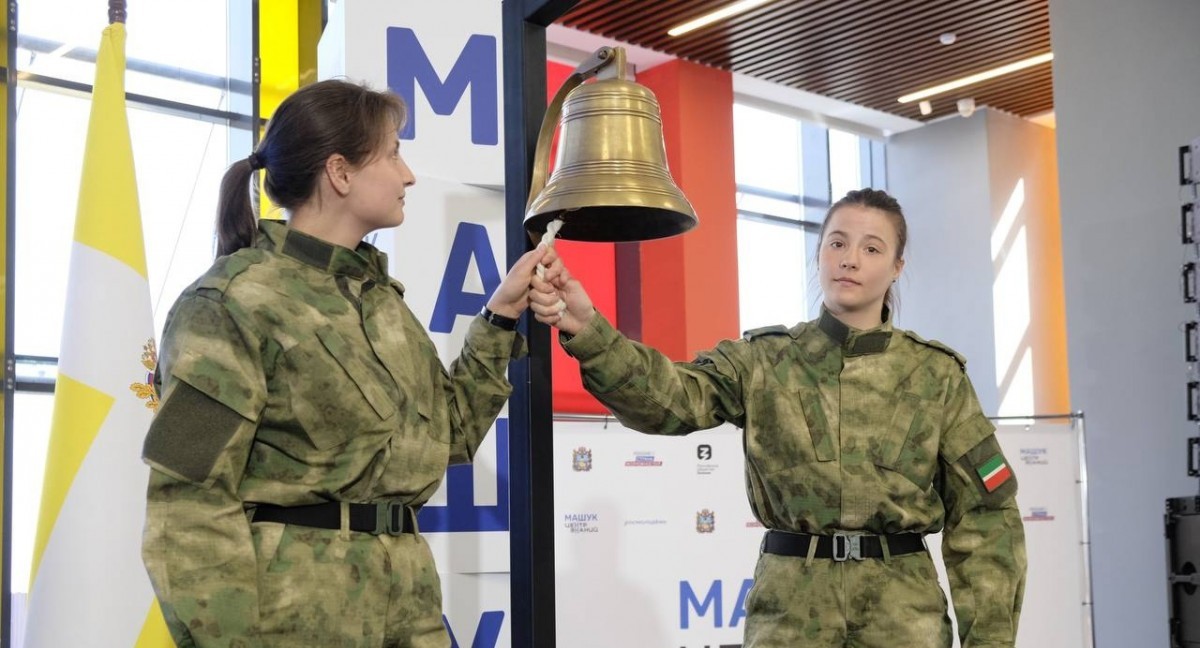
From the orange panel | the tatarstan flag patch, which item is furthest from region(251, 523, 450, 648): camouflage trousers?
the orange panel

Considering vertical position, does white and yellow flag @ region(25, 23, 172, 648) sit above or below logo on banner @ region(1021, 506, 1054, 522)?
above

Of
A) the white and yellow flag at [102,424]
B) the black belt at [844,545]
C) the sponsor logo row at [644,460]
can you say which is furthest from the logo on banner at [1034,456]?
the white and yellow flag at [102,424]

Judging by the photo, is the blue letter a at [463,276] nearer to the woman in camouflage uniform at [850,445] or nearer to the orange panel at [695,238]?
the woman in camouflage uniform at [850,445]

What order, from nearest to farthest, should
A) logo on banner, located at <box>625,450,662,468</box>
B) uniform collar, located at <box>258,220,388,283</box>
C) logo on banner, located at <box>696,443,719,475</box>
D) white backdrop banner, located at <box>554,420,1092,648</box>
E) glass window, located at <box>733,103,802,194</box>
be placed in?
uniform collar, located at <box>258,220,388,283</box> → white backdrop banner, located at <box>554,420,1092,648</box> → logo on banner, located at <box>625,450,662,468</box> → logo on banner, located at <box>696,443,719,475</box> → glass window, located at <box>733,103,802,194</box>

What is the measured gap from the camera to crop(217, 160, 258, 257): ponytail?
75.0 inches

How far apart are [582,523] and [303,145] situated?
8.82 feet

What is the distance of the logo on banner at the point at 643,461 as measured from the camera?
4.46 m

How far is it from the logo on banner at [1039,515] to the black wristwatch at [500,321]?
381cm

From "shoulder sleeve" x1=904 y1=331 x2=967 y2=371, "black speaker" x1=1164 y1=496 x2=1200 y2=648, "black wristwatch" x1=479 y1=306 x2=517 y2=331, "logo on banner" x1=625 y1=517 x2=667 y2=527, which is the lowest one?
"black speaker" x1=1164 y1=496 x2=1200 y2=648

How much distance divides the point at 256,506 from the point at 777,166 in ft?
30.6

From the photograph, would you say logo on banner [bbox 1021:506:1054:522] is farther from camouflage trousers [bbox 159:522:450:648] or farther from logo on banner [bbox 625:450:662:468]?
camouflage trousers [bbox 159:522:450:648]

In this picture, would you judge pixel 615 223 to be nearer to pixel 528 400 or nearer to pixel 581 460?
pixel 528 400

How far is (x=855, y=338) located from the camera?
231 cm

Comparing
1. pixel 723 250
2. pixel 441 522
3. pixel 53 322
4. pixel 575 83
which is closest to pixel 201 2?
pixel 53 322
